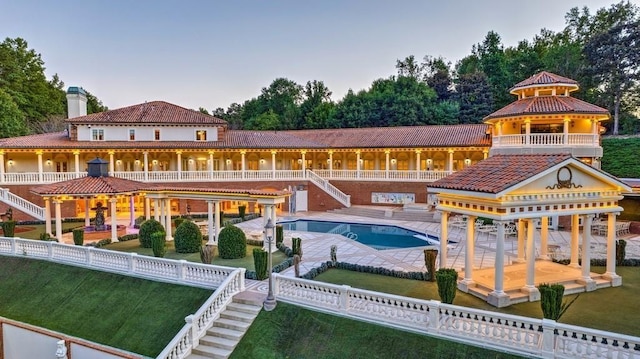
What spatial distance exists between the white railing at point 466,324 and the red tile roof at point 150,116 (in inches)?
A: 999

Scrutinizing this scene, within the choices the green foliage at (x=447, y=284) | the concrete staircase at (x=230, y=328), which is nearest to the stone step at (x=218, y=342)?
the concrete staircase at (x=230, y=328)

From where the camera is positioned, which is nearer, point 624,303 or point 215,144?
point 624,303

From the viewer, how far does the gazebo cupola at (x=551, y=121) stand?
23.8 meters

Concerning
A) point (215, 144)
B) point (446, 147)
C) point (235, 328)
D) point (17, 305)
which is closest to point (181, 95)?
point (215, 144)

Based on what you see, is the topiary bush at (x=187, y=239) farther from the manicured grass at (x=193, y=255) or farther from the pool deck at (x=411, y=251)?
the pool deck at (x=411, y=251)

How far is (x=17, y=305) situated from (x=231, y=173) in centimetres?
1924

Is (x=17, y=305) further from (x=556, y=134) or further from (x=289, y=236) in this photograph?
(x=556, y=134)

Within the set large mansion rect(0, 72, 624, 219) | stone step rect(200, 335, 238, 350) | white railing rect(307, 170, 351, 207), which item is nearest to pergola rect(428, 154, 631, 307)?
stone step rect(200, 335, 238, 350)

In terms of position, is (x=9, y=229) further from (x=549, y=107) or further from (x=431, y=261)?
(x=549, y=107)

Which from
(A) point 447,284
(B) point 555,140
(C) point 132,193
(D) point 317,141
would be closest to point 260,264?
(A) point 447,284

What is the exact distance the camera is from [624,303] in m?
11.1

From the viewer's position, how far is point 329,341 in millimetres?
9648

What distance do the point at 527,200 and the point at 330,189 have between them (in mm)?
22756

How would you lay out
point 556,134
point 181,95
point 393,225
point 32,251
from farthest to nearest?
point 181,95
point 393,225
point 556,134
point 32,251
